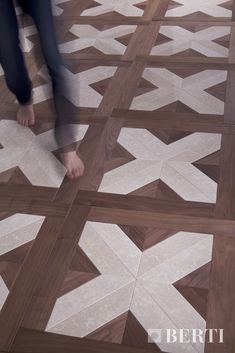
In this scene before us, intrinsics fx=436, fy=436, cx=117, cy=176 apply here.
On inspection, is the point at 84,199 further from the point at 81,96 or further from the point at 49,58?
the point at 81,96

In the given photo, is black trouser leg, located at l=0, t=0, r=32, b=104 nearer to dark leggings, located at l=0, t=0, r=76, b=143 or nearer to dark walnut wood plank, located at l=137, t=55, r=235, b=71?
dark leggings, located at l=0, t=0, r=76, b=143

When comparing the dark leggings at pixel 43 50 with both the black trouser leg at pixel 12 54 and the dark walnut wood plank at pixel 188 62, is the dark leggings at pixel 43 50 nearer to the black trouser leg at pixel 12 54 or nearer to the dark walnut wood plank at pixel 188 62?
the black trouser leg at pixel 12 54

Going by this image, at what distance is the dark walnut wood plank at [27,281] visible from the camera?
1089 millimetres

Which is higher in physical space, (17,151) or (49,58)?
(49,58)

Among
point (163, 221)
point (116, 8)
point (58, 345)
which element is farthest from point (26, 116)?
point (116, 8)

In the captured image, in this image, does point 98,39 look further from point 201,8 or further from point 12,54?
point 12,54

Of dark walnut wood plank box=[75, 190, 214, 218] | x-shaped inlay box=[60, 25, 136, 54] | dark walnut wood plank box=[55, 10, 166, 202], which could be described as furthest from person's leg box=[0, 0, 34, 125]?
x-shaped inlay box=[60, 25, 136, 54]

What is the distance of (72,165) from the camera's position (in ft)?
4.95

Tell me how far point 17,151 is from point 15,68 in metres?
0.31

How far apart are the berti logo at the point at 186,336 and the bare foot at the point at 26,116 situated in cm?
104

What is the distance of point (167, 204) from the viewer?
1390 millimetres

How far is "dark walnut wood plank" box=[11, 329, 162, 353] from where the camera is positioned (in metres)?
1.03

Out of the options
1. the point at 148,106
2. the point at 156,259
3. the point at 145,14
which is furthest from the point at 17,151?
the point at 145,14

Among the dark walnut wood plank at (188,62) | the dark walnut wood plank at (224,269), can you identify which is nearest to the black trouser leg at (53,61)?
the dark walnut wood plank at (224,269)
